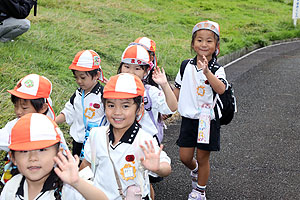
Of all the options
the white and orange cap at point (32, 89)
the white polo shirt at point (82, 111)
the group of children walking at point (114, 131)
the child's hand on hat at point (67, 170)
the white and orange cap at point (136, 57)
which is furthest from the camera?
the white polo shirt at point (82, 111)

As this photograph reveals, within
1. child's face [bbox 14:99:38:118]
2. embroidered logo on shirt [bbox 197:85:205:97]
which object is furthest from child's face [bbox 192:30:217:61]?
child's face [bbox 14:99:38:118]

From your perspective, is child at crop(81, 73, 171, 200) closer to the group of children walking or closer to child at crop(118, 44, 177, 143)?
the group of children walking

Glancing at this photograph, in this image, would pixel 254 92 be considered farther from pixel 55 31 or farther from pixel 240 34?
pixel 240 34

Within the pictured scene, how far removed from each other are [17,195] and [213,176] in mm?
2891

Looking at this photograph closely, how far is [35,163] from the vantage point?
236cm

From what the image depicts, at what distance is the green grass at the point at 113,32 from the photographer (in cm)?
654

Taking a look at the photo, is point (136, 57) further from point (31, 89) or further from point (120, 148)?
point (120, 148)

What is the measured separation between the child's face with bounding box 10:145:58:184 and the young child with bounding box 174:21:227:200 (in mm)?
1905

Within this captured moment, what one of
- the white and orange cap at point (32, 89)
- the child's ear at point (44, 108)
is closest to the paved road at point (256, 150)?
the child's ear at point (44, 108)

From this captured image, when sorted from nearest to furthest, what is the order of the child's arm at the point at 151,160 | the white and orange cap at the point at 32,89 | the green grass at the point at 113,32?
the child's arm at the point at 151,160
the white and orange cap at the point at 32,89
the green grass at the point at 113,32

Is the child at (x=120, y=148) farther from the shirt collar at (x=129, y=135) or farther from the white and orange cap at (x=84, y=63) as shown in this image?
the white and orange cap at (x=84, y=63)

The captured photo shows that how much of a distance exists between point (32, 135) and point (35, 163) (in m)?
0.16

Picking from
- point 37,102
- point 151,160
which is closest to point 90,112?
point 37,102

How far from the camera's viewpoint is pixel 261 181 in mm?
4793
